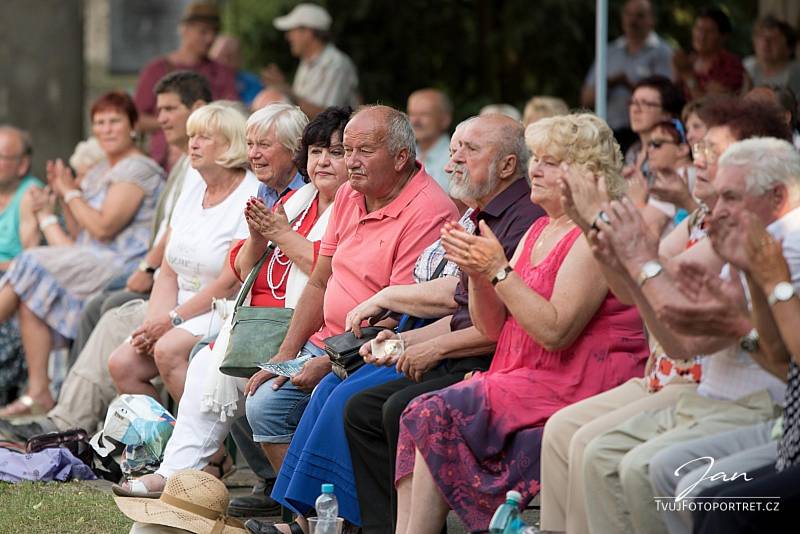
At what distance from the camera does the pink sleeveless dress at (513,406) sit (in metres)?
4.71

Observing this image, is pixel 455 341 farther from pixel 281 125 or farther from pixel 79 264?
pixel 79 264

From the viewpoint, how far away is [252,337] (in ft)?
19.5

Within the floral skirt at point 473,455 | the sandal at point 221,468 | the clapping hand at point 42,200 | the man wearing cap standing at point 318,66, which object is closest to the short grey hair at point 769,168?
the floral skirt at point 473,455

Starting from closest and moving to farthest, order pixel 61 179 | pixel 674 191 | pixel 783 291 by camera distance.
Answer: pixel 783 291 < pixel 674 191 < pixel 61 179

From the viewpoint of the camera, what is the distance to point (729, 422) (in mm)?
4117

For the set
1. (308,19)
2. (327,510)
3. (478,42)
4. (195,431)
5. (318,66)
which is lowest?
(478,42)

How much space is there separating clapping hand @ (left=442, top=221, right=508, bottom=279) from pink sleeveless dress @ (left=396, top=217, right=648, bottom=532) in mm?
258

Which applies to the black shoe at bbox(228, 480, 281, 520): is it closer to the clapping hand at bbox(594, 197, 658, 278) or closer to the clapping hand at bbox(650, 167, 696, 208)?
the clapping hand at bbox(650, 167, 696, 208)

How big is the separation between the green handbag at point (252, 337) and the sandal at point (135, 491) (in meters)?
0.55

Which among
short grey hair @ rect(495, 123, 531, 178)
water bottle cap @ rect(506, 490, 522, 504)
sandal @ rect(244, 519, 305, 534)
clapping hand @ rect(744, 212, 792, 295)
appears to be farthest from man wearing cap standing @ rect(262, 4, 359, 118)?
clapping hand @ rect(744, 212, 792, 295)

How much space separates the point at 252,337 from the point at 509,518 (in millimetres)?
1954

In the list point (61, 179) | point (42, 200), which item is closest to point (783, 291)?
point (61, 179)

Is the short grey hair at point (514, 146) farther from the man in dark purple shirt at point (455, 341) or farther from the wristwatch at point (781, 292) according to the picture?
the wristwatch at point (781, 292)

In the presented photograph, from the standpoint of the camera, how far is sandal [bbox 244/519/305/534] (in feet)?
17.8
